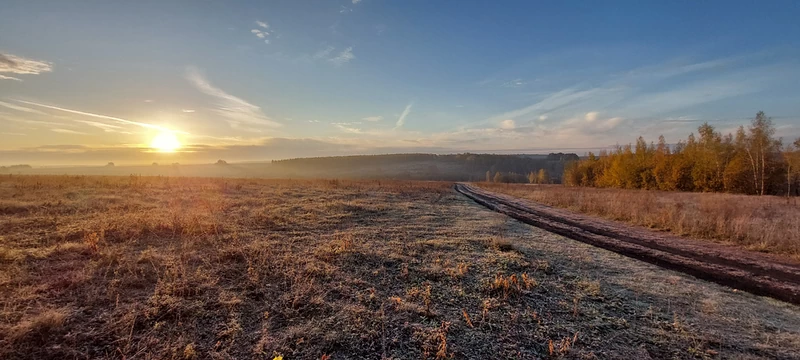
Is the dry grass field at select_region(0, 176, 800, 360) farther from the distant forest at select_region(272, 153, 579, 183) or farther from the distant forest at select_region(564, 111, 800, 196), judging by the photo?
the distant forest at select_region(272, 153, 579, 183)

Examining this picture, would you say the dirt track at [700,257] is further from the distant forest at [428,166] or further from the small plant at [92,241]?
the distant forest at [428,166]

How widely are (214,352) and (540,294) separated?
667cm

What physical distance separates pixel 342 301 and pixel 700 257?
498 inches

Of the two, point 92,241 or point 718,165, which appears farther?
point 718,165

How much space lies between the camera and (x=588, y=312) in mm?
6375

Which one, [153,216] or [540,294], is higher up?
[153,216]

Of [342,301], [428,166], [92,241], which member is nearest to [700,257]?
[342,301]

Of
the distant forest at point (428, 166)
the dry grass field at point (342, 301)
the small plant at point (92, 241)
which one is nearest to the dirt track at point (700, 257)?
the dry grass field at point (342, 301)

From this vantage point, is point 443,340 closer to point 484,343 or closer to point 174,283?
point 484,343

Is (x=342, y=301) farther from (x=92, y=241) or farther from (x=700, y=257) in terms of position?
(x=700, y=257)

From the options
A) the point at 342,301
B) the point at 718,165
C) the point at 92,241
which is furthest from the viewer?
the point at 718,165

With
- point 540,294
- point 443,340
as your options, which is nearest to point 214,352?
point 443,340

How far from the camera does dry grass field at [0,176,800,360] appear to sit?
15.9 ft

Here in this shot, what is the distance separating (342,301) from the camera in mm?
6434
